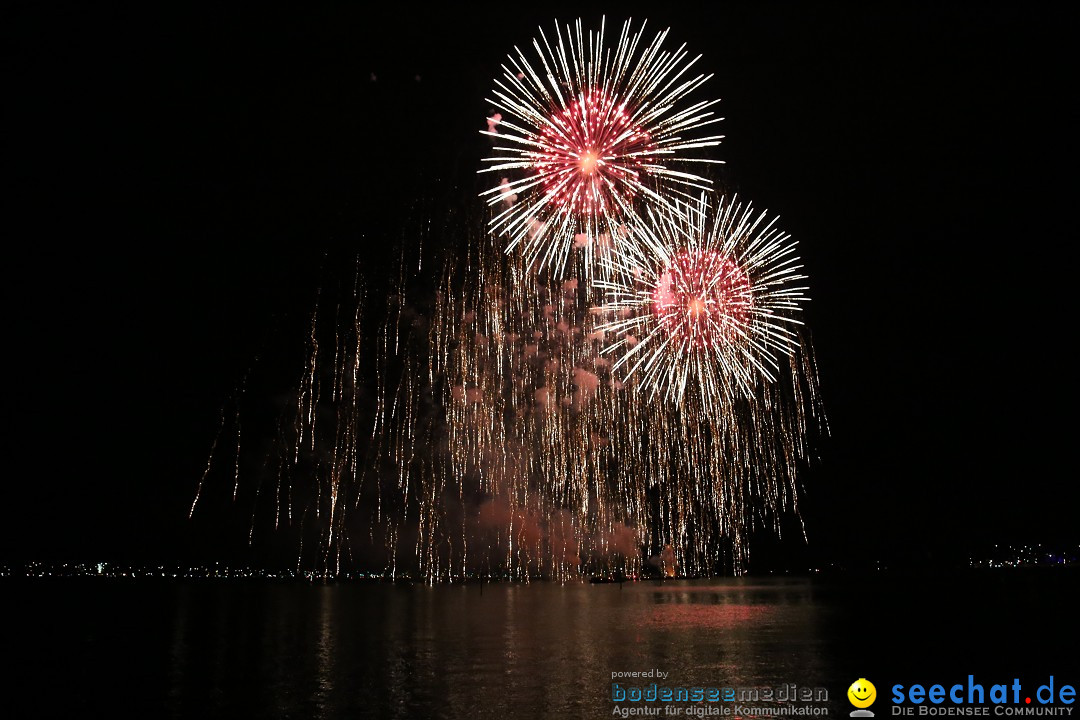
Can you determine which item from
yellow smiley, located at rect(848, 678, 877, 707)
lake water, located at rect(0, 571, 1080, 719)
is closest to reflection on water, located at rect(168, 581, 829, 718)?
lake water, located at rect(0, 571, 1080, 719)

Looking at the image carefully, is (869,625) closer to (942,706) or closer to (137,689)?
(942,706)

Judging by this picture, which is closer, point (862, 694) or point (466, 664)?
point (862, 694)

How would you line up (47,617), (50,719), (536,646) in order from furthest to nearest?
(47,617)
(536,646)
(50,719)

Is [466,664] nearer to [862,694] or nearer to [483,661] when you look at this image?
[483,661]

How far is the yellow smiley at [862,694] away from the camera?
19.1 m

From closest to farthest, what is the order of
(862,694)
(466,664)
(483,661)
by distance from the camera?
1. (862,694)
2. (466,664)
3. (483,661)

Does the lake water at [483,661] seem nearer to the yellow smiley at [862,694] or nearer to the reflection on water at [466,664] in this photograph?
the reflection on water at [466,664]

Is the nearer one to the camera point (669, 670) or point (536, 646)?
point (669, 670)

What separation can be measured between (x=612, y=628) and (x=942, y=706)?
88.6 ft

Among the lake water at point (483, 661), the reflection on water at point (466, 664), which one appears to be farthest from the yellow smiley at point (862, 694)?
the reflection on water at point (466, 664)

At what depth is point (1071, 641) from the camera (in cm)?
3397

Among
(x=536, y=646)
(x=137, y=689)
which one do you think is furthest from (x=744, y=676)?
(x=137, y=689)

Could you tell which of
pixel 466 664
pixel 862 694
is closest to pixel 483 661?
pixel 466 664

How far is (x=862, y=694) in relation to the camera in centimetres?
1977
